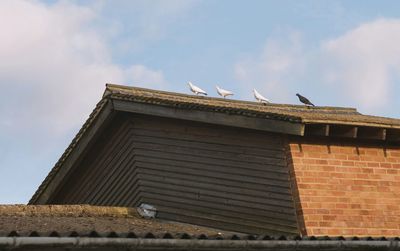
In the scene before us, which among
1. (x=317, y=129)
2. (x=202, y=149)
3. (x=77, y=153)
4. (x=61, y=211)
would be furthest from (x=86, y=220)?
(x=317, y=129)

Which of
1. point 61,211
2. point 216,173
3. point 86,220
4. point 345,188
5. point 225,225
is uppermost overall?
point 216,173

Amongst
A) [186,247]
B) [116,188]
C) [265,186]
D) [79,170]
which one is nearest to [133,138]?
[116,188]

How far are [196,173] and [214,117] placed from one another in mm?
1232

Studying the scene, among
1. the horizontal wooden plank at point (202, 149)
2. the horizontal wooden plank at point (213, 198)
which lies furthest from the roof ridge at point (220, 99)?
the horizontal wooden plank at point (213, 198)

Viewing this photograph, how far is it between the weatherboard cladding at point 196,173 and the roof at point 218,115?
0.36 metres

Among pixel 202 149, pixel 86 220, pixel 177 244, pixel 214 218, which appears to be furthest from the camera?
pixel 202 149

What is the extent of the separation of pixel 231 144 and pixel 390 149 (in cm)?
308

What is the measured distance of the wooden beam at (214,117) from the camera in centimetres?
1142

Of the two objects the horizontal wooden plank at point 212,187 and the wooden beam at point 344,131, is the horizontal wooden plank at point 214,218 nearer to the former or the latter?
the horizontal wooden plank at point 212,187

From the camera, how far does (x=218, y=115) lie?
1232 cm

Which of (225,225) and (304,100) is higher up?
(304,100)

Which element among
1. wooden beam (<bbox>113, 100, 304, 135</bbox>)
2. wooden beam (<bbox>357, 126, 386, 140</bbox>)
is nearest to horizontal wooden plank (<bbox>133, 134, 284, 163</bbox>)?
wooden beam (<bbox>113, 100, 304, 135</bbox>)

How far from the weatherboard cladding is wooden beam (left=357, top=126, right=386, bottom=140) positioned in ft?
4.96

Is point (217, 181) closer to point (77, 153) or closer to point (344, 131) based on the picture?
point (344, 131)
